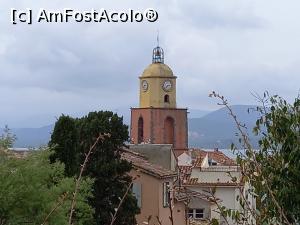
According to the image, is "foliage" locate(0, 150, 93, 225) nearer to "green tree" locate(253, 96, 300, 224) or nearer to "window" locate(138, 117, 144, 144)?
"green tree" locate(253, 96, 300, 224)

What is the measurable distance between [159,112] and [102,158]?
60.5 metres

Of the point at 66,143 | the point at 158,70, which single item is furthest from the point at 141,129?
the point at 66,143

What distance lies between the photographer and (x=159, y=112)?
8275 cm

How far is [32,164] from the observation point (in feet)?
53.0

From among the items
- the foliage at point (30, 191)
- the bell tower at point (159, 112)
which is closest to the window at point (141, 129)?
the bell tower at point (159, 112)

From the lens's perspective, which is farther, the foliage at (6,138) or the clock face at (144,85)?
the clock face at (144,85)

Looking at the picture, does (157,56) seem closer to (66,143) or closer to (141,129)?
(141,129)

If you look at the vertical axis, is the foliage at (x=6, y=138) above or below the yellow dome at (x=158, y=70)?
below

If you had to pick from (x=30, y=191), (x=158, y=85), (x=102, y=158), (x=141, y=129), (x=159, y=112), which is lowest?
(x=30, y=191)

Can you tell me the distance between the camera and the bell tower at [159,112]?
82.2 meters

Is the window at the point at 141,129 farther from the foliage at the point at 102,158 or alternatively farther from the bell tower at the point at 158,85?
the foliage at the point at 102,158

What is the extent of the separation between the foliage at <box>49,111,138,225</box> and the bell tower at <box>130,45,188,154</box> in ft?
191

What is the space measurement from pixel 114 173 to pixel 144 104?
207ft

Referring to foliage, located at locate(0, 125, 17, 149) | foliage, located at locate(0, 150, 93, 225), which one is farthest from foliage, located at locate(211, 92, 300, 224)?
foliage, located at locate(0, 125, 17, 149)
